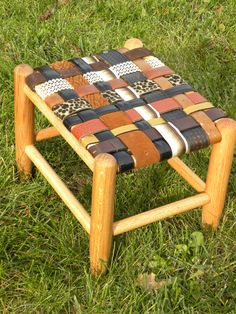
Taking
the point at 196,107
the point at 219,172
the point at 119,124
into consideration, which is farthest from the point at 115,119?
the point at 219,172

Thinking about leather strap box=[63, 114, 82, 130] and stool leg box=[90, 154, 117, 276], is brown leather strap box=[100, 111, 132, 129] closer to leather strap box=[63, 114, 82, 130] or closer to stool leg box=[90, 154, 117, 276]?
Answer: leather strap box=[63, 114, 82, 130]

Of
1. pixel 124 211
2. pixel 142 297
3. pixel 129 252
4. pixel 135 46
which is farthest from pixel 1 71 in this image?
pixel 142 297

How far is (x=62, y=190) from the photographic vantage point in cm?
209

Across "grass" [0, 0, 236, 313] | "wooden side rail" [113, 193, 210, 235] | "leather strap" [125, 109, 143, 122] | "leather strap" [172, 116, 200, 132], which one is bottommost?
"grass" [0, 0, 236, 313]

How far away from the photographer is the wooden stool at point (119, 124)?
1.88 m

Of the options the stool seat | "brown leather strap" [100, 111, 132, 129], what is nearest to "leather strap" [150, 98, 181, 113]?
the stool seat

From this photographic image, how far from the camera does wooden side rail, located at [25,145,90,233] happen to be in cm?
200

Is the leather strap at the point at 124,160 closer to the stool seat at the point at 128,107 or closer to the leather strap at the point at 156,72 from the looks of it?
the stool seat at the point at 128,107

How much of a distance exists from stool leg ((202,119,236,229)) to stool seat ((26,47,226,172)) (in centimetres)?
3

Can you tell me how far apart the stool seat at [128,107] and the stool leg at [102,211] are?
0.16ft

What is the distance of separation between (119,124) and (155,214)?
11.7 inches

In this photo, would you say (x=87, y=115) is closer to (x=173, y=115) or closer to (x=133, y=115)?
(x=133, y=115)

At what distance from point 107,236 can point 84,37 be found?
5.02 ft

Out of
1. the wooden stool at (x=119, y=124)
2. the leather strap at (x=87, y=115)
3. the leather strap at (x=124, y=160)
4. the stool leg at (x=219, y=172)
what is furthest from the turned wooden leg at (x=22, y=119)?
the stool leg at (x=219, y=172)
